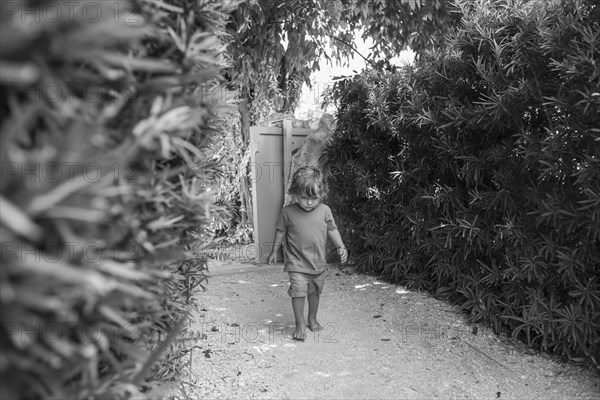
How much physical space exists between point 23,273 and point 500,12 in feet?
12.6

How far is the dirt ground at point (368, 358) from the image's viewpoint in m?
3.23

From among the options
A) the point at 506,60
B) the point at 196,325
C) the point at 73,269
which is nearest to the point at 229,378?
the point at 196,325

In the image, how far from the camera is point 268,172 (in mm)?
6934

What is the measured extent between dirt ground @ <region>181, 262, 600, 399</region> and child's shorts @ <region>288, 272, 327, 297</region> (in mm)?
375

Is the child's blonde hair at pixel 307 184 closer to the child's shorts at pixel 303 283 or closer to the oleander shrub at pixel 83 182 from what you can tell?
the child's shorts at pixel 303 283

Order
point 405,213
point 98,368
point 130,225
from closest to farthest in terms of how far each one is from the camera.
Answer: point 130,225 → point 98,368 → point 405,213

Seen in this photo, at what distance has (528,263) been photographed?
11.8 ft

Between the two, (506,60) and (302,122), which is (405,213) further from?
(302,122)

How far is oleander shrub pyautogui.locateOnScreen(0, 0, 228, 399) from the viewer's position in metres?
1.13

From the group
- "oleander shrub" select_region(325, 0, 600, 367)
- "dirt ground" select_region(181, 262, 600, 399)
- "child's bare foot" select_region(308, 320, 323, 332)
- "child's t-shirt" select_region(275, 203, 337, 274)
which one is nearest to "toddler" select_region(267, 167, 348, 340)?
"child's t-shirt" select_region(275, 203, 337, 274)

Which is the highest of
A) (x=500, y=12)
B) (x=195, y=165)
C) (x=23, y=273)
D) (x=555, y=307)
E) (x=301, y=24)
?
(x=301, y=24)

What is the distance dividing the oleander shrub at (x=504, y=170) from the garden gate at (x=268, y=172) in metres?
1.69

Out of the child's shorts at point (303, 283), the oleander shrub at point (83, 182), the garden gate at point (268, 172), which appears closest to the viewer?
the oleander shrub at point (83, 182)

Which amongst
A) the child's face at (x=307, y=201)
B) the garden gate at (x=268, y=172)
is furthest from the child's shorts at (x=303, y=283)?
the garden gate at (x=268, y=172)
